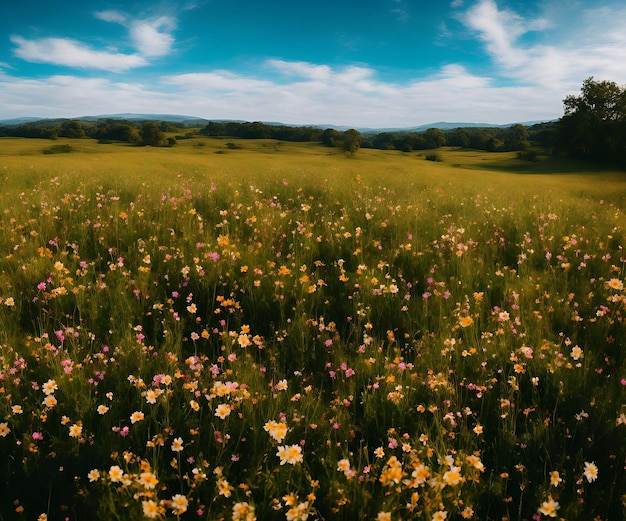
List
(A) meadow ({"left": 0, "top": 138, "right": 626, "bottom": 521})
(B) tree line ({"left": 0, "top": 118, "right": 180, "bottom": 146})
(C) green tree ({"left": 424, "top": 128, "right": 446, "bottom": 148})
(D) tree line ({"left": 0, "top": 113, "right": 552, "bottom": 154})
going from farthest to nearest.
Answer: (C) green tree ({"left": 424, "top": 128, "right": 446, "bottom": 148}) → (D) tree line ({"left": 0, "top": 113, "right": 552, "bottom": 154}) → (B) tree line ({"left": 0, "top": 118, "right": 180, "bottom": 146}) → (A) meadow ({"left": 0, "top": 138, "right": 626, "bottom": 521})

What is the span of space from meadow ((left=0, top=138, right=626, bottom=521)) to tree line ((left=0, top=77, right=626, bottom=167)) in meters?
67.3

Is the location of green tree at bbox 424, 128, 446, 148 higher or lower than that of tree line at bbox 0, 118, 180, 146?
higher

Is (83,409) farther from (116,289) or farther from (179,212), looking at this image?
A: (179,212)

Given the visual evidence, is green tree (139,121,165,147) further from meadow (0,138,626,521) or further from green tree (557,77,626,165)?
meadow (0,138,626,521)

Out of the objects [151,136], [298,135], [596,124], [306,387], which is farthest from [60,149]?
[596,124]

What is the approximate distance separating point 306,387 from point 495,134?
125443 millimetres

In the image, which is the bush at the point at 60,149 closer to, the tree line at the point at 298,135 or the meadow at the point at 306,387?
the tree line at the point at 298,135

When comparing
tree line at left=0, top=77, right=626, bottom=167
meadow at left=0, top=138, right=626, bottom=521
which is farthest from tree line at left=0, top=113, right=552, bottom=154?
meadow at left=0, top=138, right=626, bottom=521

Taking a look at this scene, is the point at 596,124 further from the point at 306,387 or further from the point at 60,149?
the point at 60,149

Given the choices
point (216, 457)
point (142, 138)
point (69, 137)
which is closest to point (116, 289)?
point (216, 457)

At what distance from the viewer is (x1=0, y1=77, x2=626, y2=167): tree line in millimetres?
59906

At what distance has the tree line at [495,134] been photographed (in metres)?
59.9

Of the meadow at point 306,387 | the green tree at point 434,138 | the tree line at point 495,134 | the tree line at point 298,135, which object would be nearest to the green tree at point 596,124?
the tree line at point 495,134

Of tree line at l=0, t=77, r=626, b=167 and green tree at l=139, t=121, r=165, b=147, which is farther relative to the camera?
green tree at l=139, t=121, r=165, b=147
